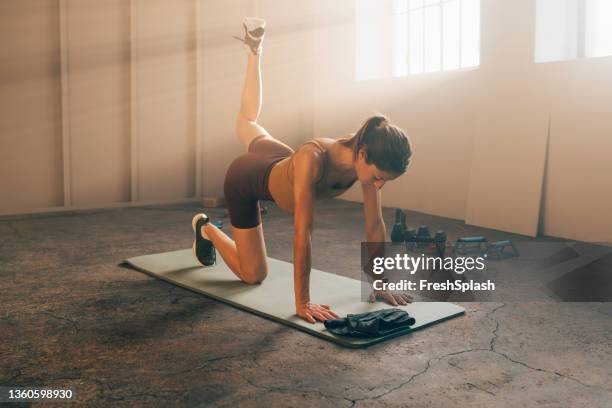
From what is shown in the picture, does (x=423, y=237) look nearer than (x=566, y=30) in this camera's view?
Yes

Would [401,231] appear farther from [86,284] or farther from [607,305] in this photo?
[86,284]

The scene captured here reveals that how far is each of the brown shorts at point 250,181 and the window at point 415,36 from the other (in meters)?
2.76

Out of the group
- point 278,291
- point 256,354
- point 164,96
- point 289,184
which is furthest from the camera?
point 164,96

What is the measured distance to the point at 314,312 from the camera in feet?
7.12

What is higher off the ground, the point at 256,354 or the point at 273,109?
the point at 273,109

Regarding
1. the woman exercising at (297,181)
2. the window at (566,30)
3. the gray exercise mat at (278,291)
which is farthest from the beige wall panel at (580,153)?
the woman exercising at (297,181)

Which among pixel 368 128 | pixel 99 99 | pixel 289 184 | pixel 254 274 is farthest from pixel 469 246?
pixel 99 99

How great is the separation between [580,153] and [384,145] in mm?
2275

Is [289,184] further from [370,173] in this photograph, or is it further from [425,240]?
[425,240]

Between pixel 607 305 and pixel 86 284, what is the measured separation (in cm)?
233

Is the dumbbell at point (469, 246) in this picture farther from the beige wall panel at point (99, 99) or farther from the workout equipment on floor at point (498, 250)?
→ the beige wall panel at point (99, 99)

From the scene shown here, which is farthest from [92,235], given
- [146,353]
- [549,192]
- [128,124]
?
[549,192]

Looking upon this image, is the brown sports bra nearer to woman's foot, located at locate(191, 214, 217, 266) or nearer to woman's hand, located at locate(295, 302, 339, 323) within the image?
woman's hand, located at locate(295, 302, 339, 323)

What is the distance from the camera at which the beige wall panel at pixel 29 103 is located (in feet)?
15.8
